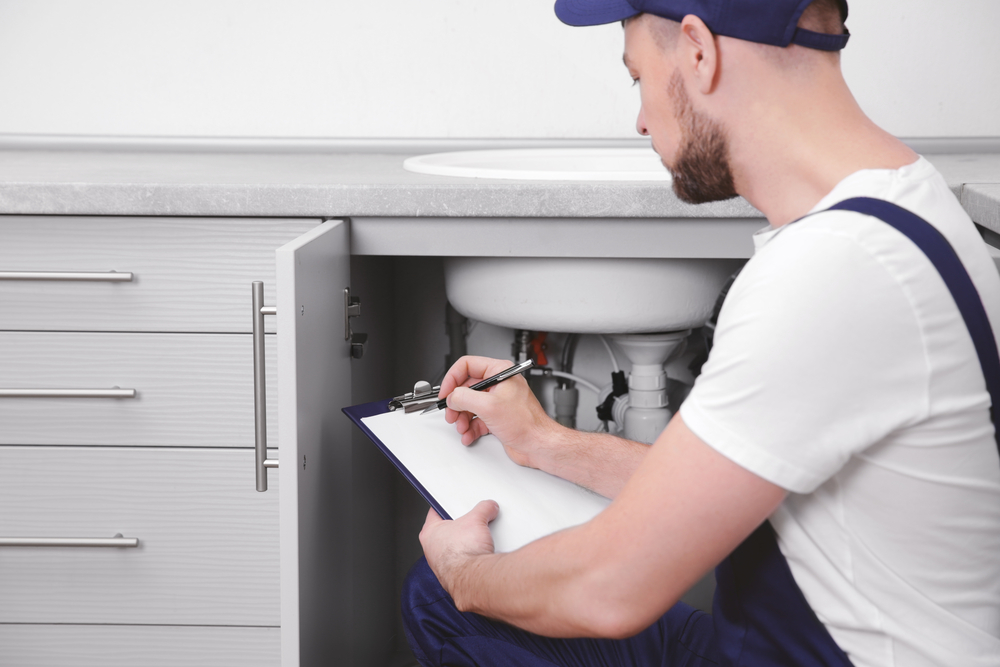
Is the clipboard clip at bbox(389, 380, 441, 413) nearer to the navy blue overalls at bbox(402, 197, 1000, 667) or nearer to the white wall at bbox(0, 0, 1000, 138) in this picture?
the navy blue overalls at bbox(402, 197, 1000, 667)

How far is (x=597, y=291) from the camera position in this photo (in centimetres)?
112

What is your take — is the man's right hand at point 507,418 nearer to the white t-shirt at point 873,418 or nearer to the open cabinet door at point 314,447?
the open cabinet door at point 314,447

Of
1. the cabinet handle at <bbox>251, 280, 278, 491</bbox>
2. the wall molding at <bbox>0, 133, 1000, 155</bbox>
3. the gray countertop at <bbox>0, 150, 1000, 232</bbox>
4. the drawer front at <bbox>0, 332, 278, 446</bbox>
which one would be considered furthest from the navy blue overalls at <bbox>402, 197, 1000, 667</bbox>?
the wall molding at <bbox>0, 133, 1000, 155</bbox>

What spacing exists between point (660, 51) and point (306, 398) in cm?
45

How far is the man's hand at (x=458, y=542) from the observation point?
0.71 metres

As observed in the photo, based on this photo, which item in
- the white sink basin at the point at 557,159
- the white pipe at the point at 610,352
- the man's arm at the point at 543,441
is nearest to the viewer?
the man's arm at the point at 543,441

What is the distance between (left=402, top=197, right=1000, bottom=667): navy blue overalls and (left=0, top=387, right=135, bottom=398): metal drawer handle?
439mm

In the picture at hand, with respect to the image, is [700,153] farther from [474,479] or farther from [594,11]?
[474,479]

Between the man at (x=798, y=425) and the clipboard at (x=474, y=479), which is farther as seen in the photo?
the clipboard at (x=474, y=479)

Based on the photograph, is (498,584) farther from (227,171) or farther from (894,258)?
(227,171)

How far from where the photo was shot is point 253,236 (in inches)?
41.7

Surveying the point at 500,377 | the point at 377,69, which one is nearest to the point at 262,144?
the point at 377,69

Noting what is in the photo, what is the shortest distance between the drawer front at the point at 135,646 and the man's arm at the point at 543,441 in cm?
47

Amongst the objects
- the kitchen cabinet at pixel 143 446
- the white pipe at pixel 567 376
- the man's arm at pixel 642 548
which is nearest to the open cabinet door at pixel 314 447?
the kitchen cabinet at pixel 143 446
